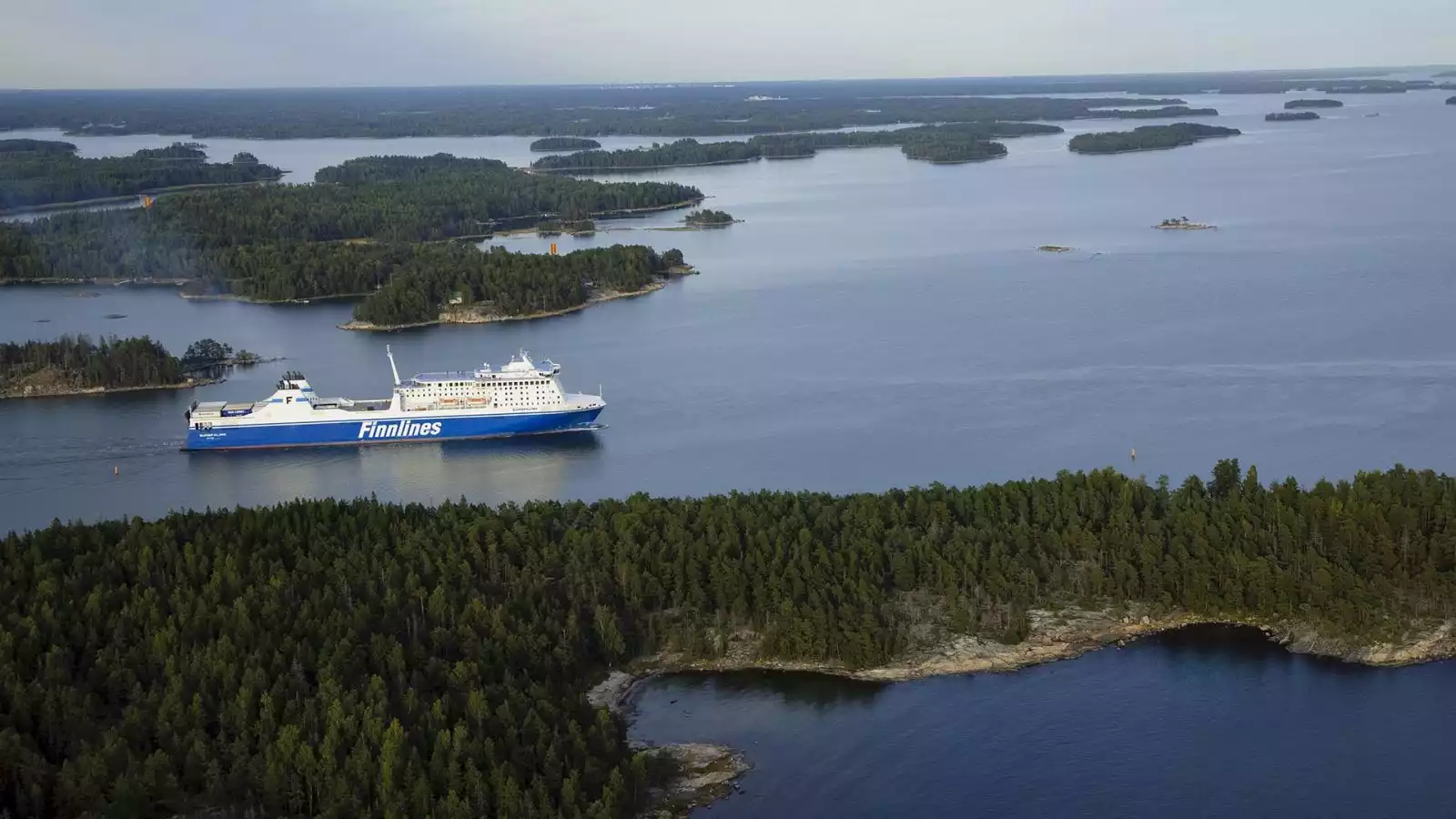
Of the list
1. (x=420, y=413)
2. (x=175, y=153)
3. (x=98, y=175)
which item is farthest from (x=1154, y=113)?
(x=420, y=413)

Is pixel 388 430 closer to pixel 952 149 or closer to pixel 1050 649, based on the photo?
pixel 1050 649

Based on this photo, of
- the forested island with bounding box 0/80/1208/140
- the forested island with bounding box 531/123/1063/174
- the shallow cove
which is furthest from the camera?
the forested island with bounding box 0/80/1208/140

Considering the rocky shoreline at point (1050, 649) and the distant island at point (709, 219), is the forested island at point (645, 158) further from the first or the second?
the rocky shoreline at point (1050, 649)

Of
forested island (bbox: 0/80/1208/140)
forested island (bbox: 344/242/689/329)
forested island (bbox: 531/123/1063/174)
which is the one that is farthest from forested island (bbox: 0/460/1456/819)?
forested island (bbox: 0/80/1208/140)

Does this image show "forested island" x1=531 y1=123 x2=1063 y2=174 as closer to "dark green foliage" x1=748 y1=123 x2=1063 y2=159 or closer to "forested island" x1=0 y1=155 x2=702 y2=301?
"dark green foliage" x1=748 y1=123 x2=1063 y2=159

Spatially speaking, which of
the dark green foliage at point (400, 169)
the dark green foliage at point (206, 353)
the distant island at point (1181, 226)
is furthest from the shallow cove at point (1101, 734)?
the dark green foliage at point (400, 169)
